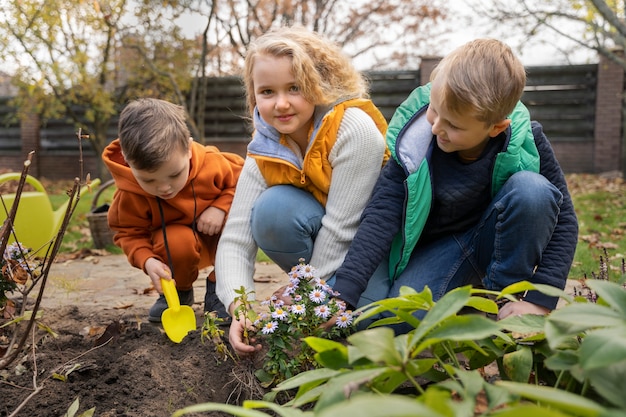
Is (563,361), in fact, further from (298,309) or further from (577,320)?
(298,309)

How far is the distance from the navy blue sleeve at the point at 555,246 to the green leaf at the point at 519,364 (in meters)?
0.55

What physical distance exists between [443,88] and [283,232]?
71 cm

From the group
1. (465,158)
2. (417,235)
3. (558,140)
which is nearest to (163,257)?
(417,235)

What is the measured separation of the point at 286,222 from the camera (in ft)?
6.50

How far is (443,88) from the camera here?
5.29ft

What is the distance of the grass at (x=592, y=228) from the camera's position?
11.1ft

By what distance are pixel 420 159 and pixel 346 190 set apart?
26cm

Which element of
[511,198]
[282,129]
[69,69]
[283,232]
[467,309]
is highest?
[69,69]

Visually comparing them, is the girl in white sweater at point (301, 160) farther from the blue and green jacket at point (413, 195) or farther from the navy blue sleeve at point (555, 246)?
the navy blue sleeve at point (555, 246)

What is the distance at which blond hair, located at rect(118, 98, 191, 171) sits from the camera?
2029mm

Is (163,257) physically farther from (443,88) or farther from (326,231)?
(443,88)

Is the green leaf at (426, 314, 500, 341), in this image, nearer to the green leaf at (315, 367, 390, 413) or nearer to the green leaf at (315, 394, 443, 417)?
the green leaf at (315, 367, 390, 413)

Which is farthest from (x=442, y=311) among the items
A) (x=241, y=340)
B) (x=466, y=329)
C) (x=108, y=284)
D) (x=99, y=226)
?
(x=99, y=226)

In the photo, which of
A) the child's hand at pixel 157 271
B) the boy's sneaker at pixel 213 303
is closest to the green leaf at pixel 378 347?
the child's hand at pixel 157 271
